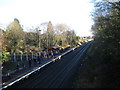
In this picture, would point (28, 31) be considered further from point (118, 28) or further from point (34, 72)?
point (118, 28)

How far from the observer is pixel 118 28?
674 inches

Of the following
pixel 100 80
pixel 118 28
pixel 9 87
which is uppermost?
pixel 118 28

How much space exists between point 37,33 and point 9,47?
53.0 ft

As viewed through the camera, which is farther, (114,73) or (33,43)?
(33,43)

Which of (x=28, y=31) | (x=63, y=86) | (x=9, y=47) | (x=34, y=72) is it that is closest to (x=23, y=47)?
(x=9, y=47)

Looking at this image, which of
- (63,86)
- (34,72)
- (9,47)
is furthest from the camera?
(9,47)

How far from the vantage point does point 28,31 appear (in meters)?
51.8

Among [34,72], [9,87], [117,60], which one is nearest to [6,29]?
[34,72]

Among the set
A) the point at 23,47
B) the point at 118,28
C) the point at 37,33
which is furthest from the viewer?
the point at 37,33

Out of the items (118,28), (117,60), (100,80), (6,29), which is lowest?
(100,80)

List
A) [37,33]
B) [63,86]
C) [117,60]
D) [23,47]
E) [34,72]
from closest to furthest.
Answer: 1. [117,60]
2. [63,86]
3. [34,72]
4. [23,47]
5. [37,33]

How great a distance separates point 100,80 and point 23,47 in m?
36.0

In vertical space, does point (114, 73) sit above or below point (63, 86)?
above

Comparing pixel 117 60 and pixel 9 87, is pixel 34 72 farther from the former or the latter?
pixel 117 60
